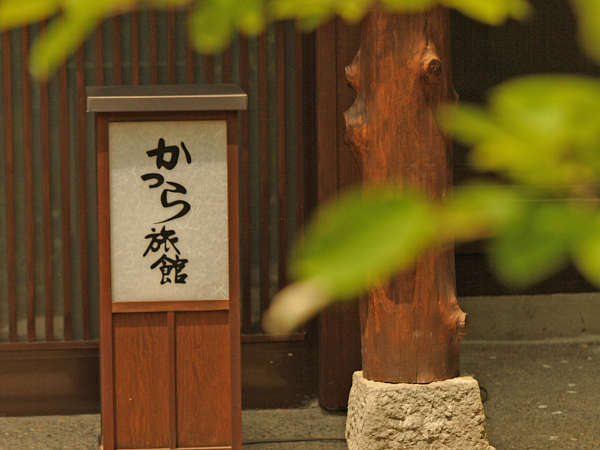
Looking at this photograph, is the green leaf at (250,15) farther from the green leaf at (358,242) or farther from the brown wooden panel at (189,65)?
the brown wooden panel at (189,65)

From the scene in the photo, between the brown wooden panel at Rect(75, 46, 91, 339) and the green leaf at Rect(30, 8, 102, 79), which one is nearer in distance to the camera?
the green leaf at Rect(30, 8, 102, 79)

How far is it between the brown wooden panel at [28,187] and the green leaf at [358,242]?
5527mm

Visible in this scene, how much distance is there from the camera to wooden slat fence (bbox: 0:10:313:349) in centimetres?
586

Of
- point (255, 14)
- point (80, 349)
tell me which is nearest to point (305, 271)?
point (255, 14)

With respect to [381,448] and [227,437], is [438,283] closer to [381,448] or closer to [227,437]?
[381,448]

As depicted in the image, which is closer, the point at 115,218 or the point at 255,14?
the point at 255,14

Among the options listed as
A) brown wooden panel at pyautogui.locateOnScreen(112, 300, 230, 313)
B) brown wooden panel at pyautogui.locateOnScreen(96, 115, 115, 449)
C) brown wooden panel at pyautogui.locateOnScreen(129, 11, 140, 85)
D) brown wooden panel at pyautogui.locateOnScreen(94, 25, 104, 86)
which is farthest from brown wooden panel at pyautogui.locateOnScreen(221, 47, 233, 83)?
brown wooden panel at pyautogui.locateOnScreen(112, 300, 230, 313)

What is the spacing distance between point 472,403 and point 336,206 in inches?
173

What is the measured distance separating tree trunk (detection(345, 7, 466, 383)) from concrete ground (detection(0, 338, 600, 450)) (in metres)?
0.89

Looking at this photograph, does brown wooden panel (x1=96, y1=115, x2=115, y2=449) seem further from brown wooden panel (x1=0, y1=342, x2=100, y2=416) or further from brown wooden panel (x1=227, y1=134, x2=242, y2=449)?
brown wooden panel (x1=0, y1=342, x2=100, y2=416)

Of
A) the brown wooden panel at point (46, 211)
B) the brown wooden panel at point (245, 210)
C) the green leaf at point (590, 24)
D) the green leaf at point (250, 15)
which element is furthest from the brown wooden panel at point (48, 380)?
the green leaf at point (590, 24)

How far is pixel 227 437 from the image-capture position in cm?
481

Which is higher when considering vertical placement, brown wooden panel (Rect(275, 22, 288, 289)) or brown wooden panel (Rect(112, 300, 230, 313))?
brown wooden panel (Rect(275, 22, 288, 289))

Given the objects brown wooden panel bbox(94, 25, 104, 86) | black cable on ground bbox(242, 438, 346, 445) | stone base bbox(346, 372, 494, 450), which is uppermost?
brown wooden panel bbox(94, 25, 104, 86)
